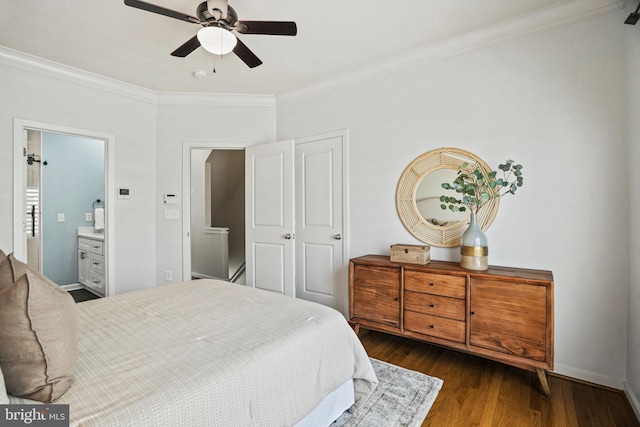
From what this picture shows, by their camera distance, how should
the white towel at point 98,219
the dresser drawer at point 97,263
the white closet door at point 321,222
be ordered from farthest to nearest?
1. the white towel at point 98,219
2. the dresser drawer at point 97,263
3. the white closet door at point 321,222

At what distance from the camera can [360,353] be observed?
1.66 m

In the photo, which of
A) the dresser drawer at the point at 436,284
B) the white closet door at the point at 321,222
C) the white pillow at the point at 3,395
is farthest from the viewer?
the white closet door at the point at 321,222

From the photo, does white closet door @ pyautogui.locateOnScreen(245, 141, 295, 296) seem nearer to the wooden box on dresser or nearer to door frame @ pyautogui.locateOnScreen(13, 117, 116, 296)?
the wooden box on dresser

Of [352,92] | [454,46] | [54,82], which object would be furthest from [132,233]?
[454,46]

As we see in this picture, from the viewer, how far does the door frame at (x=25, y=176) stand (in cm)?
284

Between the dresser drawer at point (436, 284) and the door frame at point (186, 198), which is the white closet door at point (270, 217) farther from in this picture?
the dresser drawer at point (436, 284)

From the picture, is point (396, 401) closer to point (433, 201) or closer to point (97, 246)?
point (433, 201)

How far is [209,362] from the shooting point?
110 cm

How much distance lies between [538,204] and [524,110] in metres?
0.74

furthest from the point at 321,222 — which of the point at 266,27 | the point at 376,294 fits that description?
the point at 266,27

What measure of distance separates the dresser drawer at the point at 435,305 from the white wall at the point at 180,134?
2714 mm

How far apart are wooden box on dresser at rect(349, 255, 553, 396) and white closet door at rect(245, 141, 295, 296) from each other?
104 cm

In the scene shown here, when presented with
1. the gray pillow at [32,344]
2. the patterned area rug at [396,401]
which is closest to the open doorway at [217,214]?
the patterned area rug at [396,401]

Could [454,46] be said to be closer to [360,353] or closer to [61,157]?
[360,353]
